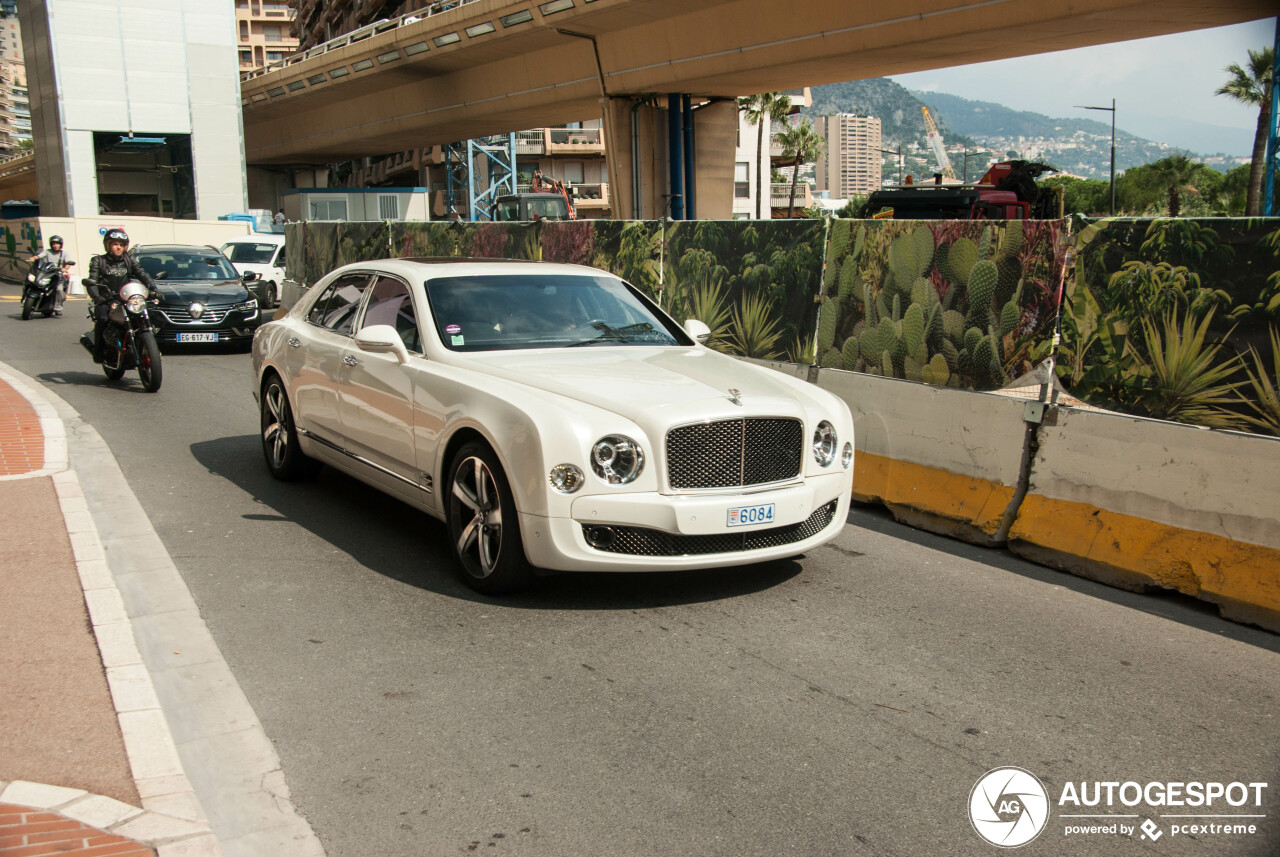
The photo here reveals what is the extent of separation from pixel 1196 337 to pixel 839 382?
2.81 metres

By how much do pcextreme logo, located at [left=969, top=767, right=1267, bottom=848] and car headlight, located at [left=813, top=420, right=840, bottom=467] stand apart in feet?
7.28

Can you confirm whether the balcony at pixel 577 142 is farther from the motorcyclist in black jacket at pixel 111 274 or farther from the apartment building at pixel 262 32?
the motorcyclist in black jacket at pixel 111 274

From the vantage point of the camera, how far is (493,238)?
607 inches

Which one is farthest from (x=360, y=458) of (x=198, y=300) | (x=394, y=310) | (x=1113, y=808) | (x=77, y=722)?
(x=198, y=300)

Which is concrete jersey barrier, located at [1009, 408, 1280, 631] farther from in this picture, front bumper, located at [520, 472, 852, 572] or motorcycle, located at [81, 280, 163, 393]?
motorcycle, located at [81, 280, 163, 393]

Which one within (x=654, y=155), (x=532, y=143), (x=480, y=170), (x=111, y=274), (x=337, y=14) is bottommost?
(x=111, y=274)

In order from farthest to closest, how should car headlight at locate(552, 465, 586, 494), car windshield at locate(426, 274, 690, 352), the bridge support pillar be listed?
the bridge support pillar < car windshield at locate(426, 274, 690, 352) < car headlight at locate(552, 465, 586, 494)

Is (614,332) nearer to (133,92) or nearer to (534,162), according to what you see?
(133,92)

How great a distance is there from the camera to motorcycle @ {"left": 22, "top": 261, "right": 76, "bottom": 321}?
23.4 m

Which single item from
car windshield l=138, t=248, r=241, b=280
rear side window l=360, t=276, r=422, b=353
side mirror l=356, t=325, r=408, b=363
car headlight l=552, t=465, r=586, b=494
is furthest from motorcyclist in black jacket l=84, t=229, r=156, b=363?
car headlight l=552, t=465, r=586, b=494

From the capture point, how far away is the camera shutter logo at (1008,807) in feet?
11.4

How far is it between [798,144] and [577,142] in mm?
17480

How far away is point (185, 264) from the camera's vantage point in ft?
61.3

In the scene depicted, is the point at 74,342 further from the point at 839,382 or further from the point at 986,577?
the point at 986,577
